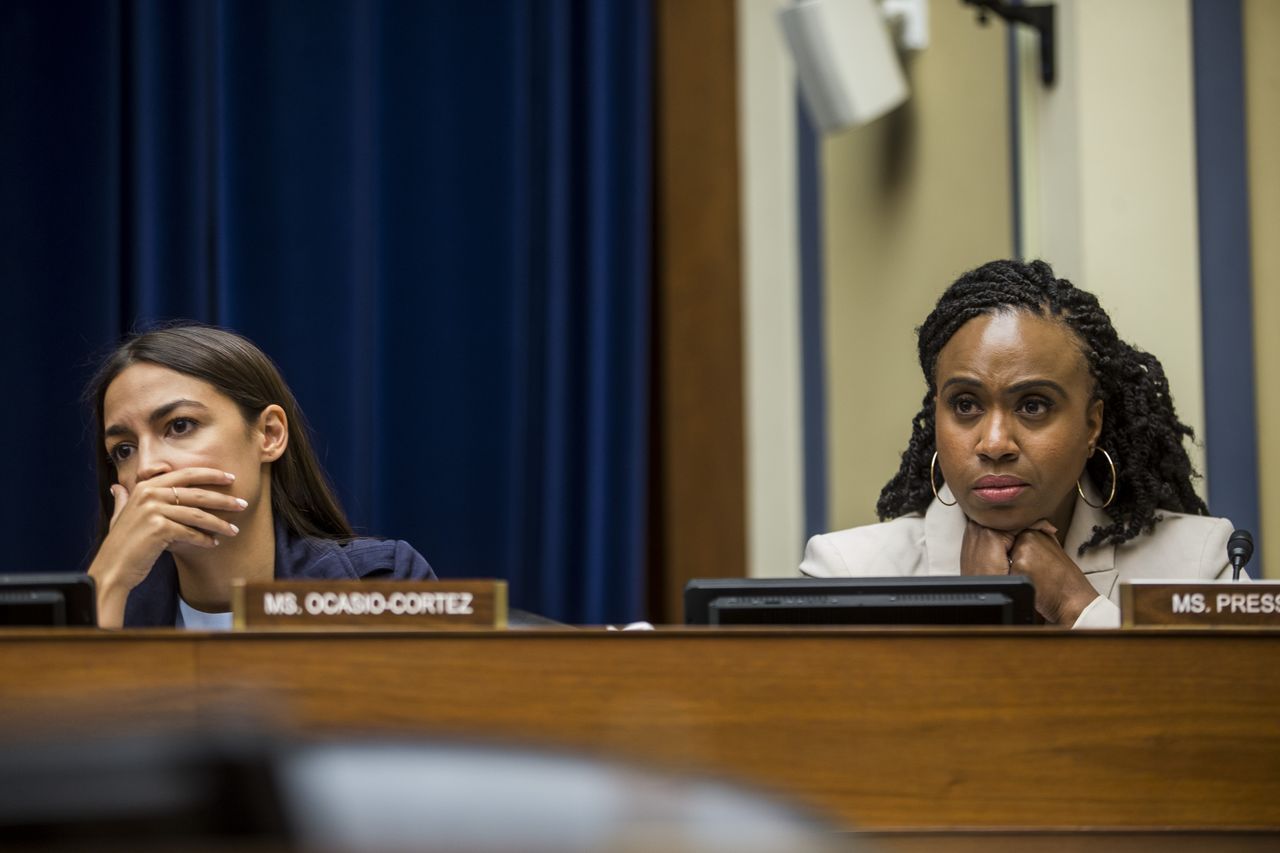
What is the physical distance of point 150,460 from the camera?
206 centimetres

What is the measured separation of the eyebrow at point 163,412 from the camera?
2074 mm

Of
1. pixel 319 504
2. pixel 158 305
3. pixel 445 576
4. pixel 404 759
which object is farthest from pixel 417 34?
pixel 404 759

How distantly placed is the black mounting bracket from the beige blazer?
1044 millimetres

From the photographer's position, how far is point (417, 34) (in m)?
3.40

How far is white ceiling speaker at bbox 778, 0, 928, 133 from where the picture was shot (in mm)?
3131

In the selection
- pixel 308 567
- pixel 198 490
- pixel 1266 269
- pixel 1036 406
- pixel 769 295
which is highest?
pixel 769 295

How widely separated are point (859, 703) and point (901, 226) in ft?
7.51

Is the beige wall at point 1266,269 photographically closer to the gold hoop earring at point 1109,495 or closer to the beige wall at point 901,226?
the beige wall at point 901,226

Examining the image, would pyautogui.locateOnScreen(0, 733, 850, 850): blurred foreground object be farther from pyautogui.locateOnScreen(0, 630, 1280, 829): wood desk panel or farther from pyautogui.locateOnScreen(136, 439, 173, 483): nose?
pyautogui.locateOnScreen(136, 439, 173, 483): nose

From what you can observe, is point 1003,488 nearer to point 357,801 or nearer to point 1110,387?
point 1110,387

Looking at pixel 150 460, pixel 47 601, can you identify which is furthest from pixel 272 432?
pixel 47 601

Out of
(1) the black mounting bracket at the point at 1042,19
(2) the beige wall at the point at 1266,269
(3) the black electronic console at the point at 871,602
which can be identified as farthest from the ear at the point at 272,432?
(2) the beige wall at the point at 1266,269

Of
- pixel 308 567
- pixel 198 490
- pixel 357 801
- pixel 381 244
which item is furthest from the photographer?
pixel 381 244

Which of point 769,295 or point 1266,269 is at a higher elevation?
point 769,295
